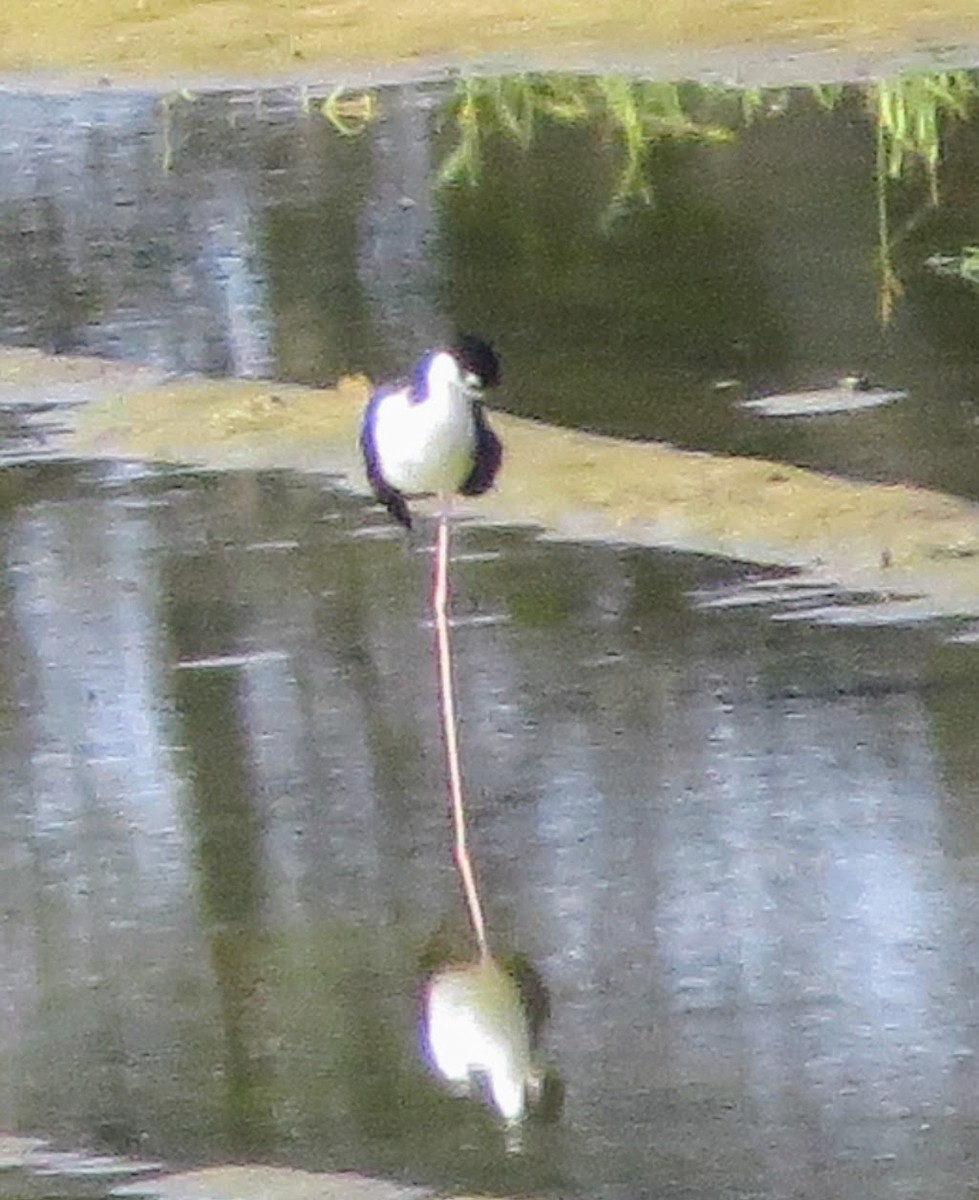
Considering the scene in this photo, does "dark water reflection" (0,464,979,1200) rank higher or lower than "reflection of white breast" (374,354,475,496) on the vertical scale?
lower

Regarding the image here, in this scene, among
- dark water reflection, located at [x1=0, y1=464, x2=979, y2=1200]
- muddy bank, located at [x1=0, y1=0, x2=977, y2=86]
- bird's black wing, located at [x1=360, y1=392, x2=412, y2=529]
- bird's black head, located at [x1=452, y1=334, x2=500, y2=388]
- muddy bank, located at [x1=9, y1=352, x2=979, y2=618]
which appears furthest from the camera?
muddy bank, located at [x1=0, y1=0, x2=977, y2=86]

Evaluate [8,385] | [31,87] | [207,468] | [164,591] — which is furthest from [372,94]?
[164,591]

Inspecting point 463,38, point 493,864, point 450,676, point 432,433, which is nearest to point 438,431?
point 432,433

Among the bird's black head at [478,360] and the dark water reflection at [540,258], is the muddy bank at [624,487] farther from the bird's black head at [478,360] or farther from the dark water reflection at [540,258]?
the bird's black head at [478,360]

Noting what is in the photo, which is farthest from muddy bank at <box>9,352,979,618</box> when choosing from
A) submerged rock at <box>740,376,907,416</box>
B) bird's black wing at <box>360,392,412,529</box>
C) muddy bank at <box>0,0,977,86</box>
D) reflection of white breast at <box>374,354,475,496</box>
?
muddy bank at <box>0,0,977,86</box>

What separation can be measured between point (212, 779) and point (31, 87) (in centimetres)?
549

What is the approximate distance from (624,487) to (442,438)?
0.99 meters

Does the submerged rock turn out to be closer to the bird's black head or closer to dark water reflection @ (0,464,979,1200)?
dark water reflection @ (0,464,979,1200)

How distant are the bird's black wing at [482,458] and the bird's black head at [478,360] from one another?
68 millimetres

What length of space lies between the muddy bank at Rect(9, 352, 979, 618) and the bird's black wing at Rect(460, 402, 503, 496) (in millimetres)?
588

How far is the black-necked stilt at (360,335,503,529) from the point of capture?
511cm

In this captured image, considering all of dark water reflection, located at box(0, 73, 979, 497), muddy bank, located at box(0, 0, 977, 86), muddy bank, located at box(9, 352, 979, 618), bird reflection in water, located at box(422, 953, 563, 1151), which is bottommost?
bird reflection in water, located at box(422, 953, 563, 1151)

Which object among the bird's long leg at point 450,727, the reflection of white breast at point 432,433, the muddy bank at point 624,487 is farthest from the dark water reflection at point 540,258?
the reflection of white breast at point 432,433

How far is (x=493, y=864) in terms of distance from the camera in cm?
461
